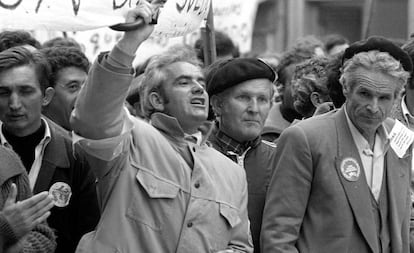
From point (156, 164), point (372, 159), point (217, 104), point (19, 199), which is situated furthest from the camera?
point (217, 104)

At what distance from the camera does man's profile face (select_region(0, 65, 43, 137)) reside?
16.5 ft

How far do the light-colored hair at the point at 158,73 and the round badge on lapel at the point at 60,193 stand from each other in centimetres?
50

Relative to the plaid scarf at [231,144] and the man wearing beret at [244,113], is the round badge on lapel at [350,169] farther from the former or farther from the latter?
the plaid scarf at [231,144]

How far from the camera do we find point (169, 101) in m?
4.78

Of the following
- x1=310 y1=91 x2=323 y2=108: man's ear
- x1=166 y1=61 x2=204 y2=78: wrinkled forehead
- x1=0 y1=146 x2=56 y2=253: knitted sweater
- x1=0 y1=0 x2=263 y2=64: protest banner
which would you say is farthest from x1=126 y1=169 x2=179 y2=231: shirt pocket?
x1=310 y1=91 x2=323 y2=108: man's ear

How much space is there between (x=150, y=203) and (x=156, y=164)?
0.57ft

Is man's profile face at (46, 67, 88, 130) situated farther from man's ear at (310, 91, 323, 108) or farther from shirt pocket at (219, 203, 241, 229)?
shirt pocket at (219, 203, 241, 229)

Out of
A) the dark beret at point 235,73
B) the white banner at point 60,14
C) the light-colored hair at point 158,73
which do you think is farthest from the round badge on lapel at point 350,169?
the white banner at point 60,14

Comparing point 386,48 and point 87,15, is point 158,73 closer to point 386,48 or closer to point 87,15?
point 87,15

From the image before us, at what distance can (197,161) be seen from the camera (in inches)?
184

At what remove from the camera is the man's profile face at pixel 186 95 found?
15.6 ft

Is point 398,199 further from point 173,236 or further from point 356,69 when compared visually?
point 173,236

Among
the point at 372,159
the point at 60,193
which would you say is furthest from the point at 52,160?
the point at 372,159

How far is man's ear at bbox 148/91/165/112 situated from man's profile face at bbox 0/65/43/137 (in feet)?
1.94
